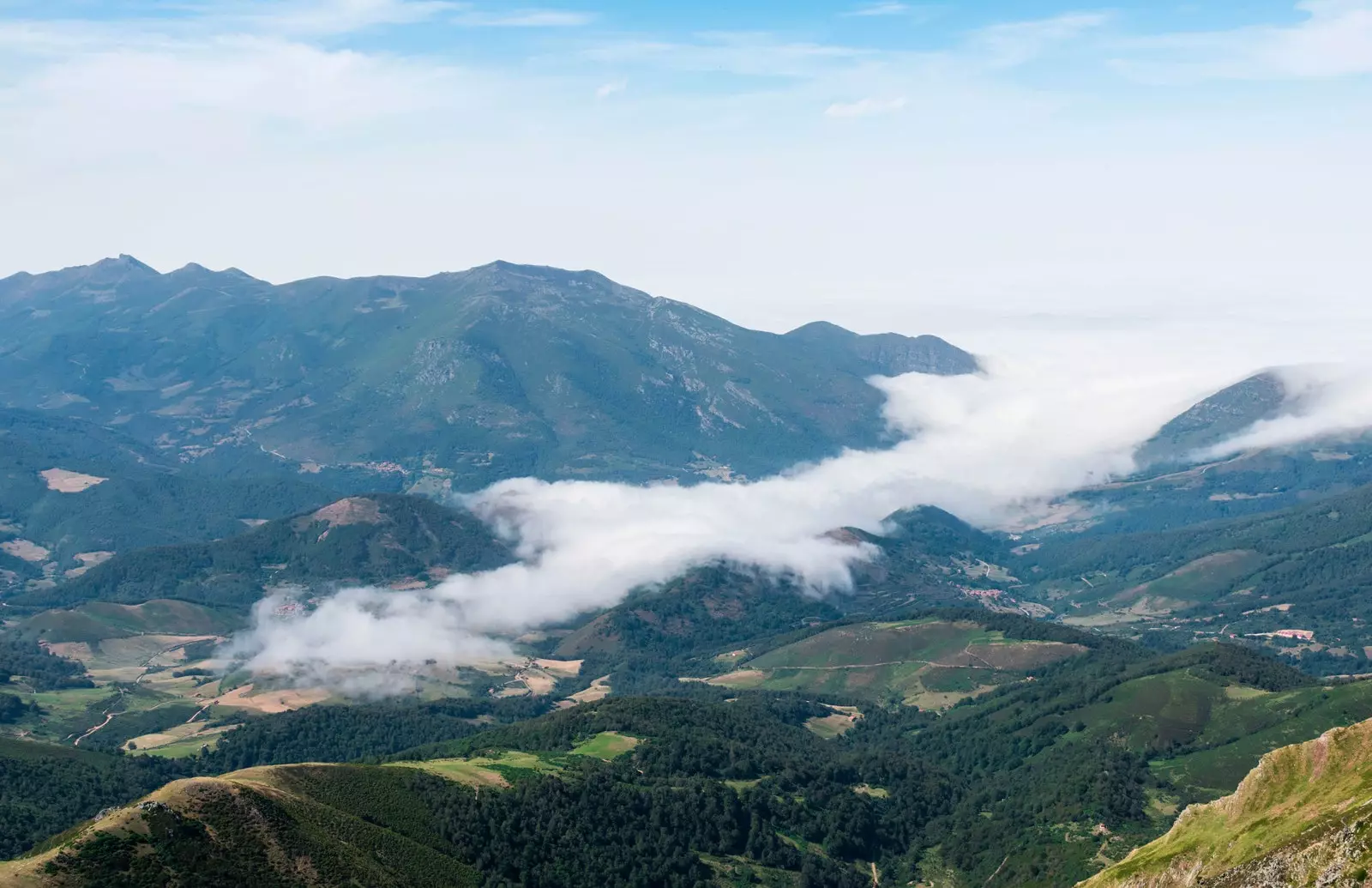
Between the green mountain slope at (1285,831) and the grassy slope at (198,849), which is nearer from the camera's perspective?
the green mountain slope at (1285,831)

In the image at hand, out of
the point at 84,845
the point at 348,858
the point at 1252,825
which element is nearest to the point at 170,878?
the point at 84,845

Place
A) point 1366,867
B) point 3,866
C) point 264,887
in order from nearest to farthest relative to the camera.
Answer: point 1366,867
point 3,866
point 264,887

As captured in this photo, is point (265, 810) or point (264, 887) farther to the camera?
point (265, 810)

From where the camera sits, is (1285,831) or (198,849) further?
(198,849)

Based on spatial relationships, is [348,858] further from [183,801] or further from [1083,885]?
[1083,885]

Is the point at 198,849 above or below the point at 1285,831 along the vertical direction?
below

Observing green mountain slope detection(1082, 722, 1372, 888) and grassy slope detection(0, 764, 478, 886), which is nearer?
green mountain slope detection(1082, 722, 1372, 888)

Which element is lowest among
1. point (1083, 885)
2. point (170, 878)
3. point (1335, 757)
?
point (1083, 885)

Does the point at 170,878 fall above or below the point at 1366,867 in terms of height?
below
